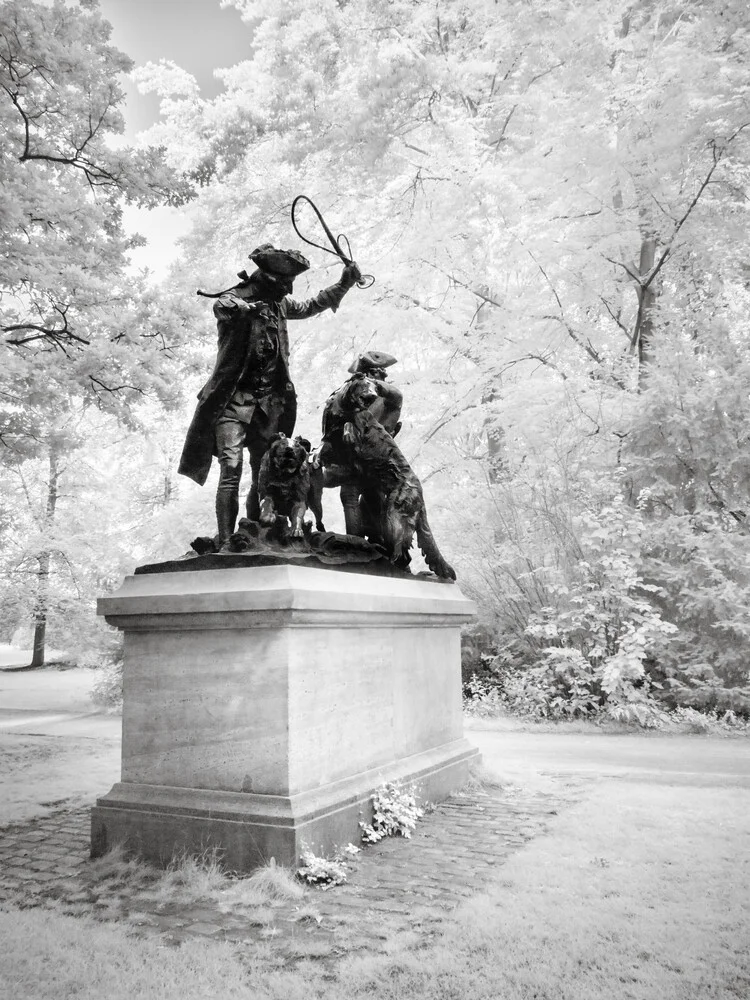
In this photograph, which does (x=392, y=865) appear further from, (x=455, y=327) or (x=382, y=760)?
(x=455, y=327)

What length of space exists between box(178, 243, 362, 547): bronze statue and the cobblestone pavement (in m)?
1.99

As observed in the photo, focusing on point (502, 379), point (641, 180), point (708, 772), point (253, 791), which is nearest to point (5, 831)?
point (253, 791)

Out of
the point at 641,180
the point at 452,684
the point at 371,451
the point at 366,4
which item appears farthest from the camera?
the point at 366,4

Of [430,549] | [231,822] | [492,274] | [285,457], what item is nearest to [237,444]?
[285,457]

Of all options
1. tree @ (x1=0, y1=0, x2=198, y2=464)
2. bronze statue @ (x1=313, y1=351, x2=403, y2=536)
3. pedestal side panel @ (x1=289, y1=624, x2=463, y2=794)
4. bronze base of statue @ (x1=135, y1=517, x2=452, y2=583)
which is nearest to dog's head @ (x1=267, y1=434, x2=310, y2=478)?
bronze base of statue @ (x1=135, y1=517, x2=452, y2=583)

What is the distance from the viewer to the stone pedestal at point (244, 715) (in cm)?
417

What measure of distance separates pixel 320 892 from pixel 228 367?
302 centimetres

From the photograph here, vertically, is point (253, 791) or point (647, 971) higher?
point (253, 791)

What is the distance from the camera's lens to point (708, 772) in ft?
22.4

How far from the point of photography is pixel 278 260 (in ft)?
17.5

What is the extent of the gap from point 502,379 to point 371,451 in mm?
7212

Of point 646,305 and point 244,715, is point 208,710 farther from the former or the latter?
point 646,305

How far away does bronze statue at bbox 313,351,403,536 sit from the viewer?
6.13 metres

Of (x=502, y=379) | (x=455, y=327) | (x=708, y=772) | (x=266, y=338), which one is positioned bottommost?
(x=708, y=772)
